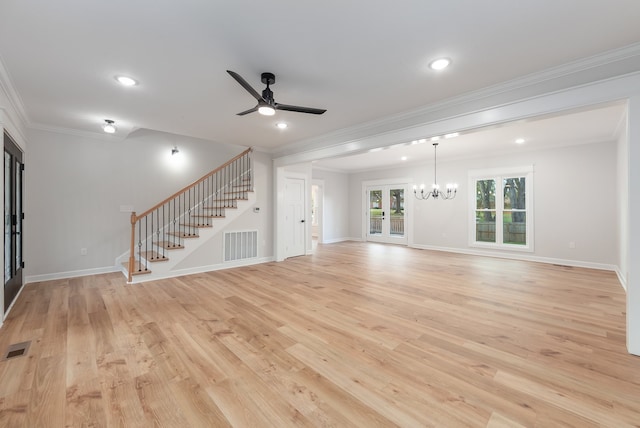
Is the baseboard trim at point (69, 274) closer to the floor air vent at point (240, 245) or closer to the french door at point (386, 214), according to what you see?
the floor air vent at point (240, 245)

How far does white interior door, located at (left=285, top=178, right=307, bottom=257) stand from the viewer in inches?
281

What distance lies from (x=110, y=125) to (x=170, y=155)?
5.43 ft

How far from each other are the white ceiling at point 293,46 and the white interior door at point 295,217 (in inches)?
137

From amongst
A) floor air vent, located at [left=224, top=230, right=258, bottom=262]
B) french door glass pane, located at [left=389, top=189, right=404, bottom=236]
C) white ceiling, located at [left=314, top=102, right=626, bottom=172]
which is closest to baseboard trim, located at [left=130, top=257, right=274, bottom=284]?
floor air vent, located at [left=224, top=230, right=258, bottom=262]

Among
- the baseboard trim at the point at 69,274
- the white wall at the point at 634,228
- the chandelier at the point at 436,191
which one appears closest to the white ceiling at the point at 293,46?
→ the white wall at the point at 634,228

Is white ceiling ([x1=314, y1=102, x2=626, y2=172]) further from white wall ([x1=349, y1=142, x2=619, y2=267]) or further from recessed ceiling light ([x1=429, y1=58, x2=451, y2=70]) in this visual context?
recessed ceiling light ([x1=429, y1=58, x2=451, y2=70])

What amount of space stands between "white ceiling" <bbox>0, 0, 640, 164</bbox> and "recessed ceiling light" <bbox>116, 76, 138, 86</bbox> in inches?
3.3

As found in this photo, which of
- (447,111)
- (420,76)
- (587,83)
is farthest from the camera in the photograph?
(447,111)

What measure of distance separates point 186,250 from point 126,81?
3172 mm

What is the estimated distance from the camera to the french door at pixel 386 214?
31.0 feet

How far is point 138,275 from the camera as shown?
188 inches

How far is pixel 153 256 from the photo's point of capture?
17.5 feet

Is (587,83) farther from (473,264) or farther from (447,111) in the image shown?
(473,264)

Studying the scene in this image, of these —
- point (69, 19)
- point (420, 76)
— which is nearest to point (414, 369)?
point (420, 76)
